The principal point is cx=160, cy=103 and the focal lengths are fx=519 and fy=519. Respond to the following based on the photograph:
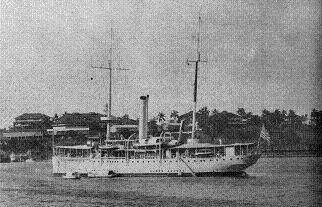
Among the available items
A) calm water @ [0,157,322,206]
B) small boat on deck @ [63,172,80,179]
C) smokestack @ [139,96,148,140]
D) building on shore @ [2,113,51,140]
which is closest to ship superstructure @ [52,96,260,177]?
smokestack @ [139,96,148,140]

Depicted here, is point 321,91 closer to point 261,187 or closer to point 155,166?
point 261,187

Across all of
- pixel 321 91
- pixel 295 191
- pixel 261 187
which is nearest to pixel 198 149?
pixel 261 187

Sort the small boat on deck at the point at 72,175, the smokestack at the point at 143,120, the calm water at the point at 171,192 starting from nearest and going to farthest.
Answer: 1. the calm water at the point at 171,192
2. the smokestack at the point at 143,120
3. the small boat on deck at the point at 72,175

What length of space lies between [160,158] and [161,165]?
1.84 ft

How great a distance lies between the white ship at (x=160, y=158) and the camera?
3959 cm

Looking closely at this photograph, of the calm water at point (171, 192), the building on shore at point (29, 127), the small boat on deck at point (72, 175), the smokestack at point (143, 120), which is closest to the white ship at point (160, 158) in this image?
the smokestack at point (143, 120)

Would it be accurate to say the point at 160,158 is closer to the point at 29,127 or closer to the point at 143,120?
the point at 143,120

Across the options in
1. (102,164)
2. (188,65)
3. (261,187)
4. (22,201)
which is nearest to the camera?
(22,201)

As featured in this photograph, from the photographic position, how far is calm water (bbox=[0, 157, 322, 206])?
26.0m

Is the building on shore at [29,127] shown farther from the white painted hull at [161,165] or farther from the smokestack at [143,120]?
the smokestack at [143,120]

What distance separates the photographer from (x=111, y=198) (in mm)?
27953

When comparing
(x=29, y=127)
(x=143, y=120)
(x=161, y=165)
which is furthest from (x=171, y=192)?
(x=29, y=127)

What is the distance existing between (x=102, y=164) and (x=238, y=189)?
1594cm

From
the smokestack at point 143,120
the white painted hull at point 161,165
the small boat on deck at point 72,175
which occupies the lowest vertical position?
the small boat on deck at point 72,175
